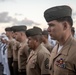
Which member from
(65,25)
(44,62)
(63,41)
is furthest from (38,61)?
(65,25)

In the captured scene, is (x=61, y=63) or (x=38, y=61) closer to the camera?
(x=61, y=63)

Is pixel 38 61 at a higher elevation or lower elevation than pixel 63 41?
lower

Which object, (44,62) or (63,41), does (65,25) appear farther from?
(44,62)

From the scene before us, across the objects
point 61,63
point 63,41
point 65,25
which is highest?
point 65,25

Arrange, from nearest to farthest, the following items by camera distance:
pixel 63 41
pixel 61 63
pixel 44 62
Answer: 1. pixel 61 63
2. pixel 63 41
3. pixel 44 62

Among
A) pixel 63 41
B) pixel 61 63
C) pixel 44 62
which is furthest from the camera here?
pixel 44 62

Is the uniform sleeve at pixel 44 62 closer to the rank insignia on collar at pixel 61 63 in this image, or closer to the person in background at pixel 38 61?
the person in background at pixel 38 61

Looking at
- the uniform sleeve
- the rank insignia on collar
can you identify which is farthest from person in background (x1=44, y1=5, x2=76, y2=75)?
the uniform sleeve

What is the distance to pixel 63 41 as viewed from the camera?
3400 mm

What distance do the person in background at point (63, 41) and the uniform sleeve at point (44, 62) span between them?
1.04m

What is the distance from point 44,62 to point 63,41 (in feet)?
4.38

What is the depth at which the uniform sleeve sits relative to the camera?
4.61m

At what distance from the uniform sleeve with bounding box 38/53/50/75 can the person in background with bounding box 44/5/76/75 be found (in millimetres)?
1043

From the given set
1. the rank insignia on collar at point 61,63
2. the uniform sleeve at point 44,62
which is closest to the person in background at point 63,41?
the rank insignia on collar at point 61,63
